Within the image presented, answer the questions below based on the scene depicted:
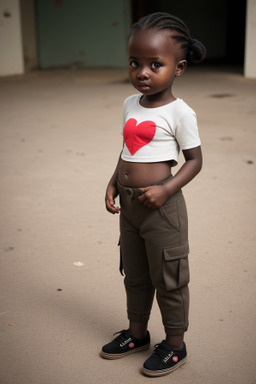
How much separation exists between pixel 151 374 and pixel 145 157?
838 mm

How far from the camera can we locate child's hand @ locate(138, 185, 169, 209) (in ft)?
6.34

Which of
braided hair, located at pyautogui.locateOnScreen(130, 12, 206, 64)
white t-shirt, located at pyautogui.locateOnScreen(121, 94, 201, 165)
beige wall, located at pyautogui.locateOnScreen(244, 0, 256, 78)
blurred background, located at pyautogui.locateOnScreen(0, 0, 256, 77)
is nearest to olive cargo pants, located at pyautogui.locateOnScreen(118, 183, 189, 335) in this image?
white t-shirt, located at pyautogui.locateOnScreen(121, 94, 201, 165)

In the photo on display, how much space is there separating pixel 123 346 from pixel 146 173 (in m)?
0.75

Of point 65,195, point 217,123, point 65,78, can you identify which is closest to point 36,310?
point 65,195

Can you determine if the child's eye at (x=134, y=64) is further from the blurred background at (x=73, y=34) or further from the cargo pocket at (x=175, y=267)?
the blurred background at (x=73, y=34)

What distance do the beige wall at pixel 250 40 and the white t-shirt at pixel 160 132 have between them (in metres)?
9.26

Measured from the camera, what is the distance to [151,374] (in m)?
2.08

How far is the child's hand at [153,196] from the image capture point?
1.93 m

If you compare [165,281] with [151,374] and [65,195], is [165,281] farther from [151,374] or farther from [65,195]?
[65,195]

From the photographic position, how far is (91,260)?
308cm

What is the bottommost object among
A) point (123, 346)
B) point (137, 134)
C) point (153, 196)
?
point (123, 346)

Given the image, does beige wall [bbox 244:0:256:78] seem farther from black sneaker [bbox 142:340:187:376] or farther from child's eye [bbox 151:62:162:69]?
black sneaker [bbox 142:340:187:376]

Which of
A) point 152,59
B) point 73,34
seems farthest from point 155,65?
point 73,34

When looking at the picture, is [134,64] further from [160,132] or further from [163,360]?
[163,360]
